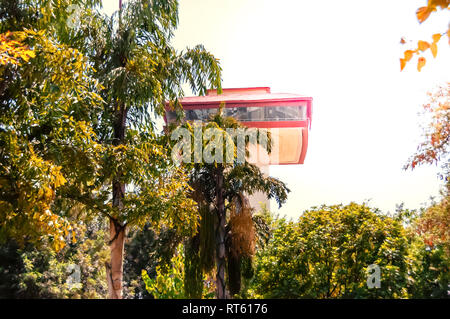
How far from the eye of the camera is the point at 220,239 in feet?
34.4

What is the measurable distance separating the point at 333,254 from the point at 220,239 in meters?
3.23

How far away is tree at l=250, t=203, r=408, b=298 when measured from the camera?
24.7ft

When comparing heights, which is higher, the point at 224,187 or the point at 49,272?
the point at 224,187

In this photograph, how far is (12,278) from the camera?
70.5ft

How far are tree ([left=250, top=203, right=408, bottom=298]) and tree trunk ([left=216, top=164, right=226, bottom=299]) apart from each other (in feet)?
5.98

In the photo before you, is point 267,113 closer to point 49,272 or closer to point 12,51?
point 49,272

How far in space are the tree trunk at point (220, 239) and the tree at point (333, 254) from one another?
1.82 metres

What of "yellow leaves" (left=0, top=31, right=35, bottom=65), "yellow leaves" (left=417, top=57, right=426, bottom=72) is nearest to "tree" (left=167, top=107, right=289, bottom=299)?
"yellow leaves" (left=0, top=31, right=35, bottom=65)

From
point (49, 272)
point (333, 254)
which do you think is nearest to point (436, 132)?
point (333, 254)

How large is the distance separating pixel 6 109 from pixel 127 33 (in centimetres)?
322

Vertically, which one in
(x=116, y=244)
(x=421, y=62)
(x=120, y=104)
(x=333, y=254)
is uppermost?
(x=120, y=104)

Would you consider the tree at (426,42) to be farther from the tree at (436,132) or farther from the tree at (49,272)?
the tree at (49,272)

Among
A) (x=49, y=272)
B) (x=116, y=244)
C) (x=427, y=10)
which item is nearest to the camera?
(x=427, y=10)
